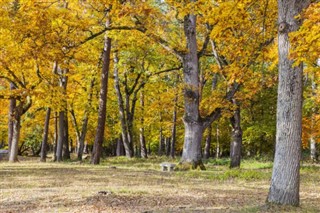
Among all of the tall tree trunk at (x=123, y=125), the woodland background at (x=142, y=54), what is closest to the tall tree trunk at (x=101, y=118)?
the woodland background at (x=142, y=54)

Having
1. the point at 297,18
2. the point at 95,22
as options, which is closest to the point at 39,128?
the point at 95,22

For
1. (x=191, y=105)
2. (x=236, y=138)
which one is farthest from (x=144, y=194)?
(x=236, y=138)

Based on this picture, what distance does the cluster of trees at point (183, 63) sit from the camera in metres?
6.67

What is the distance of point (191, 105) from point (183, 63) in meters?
1.70

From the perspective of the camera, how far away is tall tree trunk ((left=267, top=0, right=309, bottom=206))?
6.56 meters

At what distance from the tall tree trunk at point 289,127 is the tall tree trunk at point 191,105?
8186mm

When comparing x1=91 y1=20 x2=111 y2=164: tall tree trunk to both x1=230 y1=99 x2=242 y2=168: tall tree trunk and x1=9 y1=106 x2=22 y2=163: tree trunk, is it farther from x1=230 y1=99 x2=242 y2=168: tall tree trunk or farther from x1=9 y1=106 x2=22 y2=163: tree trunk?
x1=230 y1=99 x2=242 y2=168: tall tree trunk

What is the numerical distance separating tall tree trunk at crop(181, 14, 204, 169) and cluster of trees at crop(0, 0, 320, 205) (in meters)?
0.04

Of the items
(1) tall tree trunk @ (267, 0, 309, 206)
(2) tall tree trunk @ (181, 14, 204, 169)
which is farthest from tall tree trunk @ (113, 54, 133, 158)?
(1) tall tree trunk @ (267, 0, 309, 206)

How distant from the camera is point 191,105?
15.0m

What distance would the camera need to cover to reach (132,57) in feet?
80.7

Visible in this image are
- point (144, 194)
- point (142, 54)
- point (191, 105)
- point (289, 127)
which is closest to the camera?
point (289, 127)

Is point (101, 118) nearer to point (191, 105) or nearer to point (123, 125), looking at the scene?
point (191, 105)

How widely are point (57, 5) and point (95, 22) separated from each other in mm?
2904
